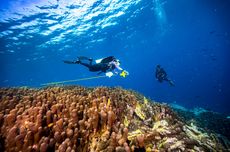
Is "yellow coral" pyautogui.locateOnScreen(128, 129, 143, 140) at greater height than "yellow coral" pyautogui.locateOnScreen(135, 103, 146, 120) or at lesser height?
lesser

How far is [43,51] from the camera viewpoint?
41500 millimetres

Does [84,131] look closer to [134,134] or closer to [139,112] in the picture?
[134,134]

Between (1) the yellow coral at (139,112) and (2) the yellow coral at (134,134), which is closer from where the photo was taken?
(2) the yellow coral at (134,134)

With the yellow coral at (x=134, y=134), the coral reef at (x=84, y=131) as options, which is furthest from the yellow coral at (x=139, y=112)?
the yellow coral at (x=134, y=134)

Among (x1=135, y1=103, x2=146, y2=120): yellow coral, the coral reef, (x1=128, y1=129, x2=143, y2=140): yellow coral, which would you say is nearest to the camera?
the coral reef

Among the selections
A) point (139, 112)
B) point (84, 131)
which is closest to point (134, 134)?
point (84, 131)

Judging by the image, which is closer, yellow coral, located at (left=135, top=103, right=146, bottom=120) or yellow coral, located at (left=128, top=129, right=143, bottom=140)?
yellow coral, located at (left=128, top=129, right=143, bottom=140)

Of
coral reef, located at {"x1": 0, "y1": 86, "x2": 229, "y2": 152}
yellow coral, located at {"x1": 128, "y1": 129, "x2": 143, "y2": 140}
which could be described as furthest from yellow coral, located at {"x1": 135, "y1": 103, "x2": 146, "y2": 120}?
yellow coral, located at {"x1": 128, "y1": 129, "x2": 143, "y2": 140}

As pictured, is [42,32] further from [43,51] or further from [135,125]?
[135,125]

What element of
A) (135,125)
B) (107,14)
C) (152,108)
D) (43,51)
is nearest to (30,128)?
(135,125)

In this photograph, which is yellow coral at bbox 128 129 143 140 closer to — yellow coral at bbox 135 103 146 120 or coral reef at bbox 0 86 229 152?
coral reef at bbox 0 86 229 152

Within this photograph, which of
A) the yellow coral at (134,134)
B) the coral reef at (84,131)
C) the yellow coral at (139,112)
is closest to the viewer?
the coral reef at (84,131)

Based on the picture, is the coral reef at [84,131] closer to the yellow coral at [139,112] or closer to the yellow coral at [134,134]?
the yellow coral at [134,134]

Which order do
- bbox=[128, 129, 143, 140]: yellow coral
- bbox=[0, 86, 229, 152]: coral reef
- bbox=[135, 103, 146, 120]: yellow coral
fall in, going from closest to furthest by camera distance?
bbox=[0, 86, 229, 152]: coral reef < bbox=[128, 129, 143, 140]: yellow coral < bbox=[135, 103, 146, 120]: yellow coral
